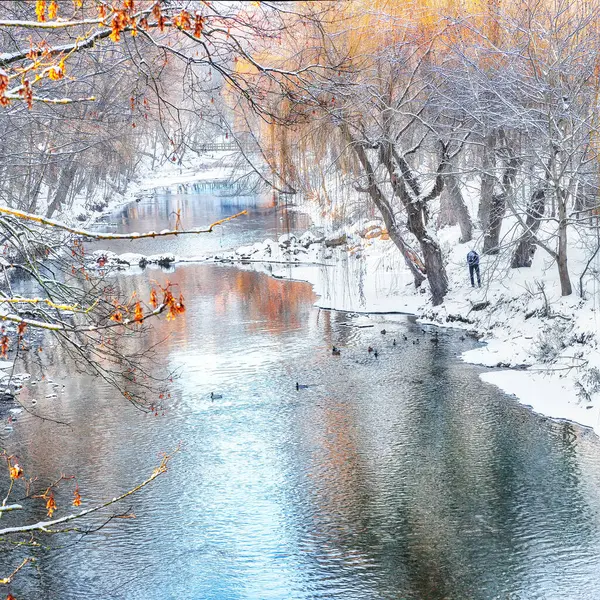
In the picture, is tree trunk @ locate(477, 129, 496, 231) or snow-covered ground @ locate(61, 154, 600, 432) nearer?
snow-covered ground @ locate(61, 154, 600, 432)

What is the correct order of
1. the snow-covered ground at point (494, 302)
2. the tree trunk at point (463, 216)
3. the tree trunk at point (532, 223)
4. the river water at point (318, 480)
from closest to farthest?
the river water at point (318, 480)
the snow-covered ground at point (494, 302)
the tree trunk at point (532, 223)
the tree trunk at point (463, 216)

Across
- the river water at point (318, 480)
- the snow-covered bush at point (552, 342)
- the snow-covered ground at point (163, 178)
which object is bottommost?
the river water at point (318, 480)

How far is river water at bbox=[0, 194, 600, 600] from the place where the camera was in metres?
9.38

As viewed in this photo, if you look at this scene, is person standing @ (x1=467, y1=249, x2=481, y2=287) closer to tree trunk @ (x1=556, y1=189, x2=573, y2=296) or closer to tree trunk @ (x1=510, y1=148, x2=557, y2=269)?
tree trunk @ (x1=510, y1=148, x2=557, y2=269)

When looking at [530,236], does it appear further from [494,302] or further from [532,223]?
[494,302]

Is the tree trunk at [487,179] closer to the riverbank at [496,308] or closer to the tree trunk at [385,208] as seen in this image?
the riverbank at [496,308]

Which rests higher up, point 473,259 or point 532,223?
point 532,223

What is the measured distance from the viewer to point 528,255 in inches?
818

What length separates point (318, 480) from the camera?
39.2 ft

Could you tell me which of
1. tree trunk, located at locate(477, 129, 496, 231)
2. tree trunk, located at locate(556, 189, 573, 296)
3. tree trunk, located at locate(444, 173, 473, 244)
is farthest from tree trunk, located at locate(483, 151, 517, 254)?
tree trunk, located at locate(444, 173, 473, 244)

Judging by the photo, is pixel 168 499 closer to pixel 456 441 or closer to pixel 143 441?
pixel 143 441

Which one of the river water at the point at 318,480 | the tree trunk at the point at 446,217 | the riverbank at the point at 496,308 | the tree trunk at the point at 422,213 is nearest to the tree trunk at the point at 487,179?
the tree trunk at the point at 422,213

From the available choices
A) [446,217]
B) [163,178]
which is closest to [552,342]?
[446,217]

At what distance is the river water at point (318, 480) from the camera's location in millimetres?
9383
